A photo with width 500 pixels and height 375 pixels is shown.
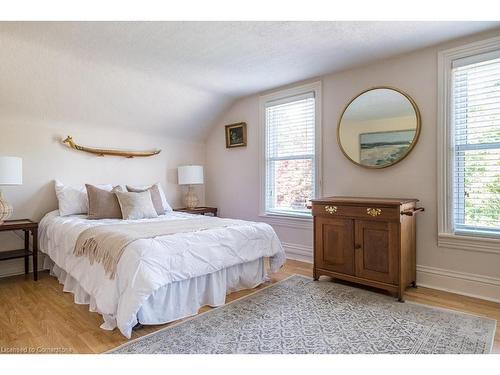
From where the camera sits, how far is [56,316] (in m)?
2.47

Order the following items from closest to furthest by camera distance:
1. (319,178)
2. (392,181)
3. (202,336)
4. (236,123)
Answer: (202,336) → (392,181) → (319,178) → (236,123)

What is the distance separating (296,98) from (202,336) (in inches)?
122

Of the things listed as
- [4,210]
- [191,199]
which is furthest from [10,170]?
[191,199]

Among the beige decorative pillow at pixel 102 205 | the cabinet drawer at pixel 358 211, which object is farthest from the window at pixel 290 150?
the beige decorative pillow at pixel 102 205

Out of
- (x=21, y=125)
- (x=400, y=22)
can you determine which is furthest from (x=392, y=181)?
(x=21, y=125)

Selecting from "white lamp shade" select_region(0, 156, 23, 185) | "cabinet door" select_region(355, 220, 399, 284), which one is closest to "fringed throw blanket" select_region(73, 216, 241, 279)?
"white lamp shade" select_region(0, 156, 23, 185)

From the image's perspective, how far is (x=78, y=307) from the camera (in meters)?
2.65

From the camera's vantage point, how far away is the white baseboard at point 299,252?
4047 millimetres

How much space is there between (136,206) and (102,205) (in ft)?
1.22

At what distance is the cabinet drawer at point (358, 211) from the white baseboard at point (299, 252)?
913 millimetres

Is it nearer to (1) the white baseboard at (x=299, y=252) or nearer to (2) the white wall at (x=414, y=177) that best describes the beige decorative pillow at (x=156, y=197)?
(2) the white wall at (x=414, y=177)
